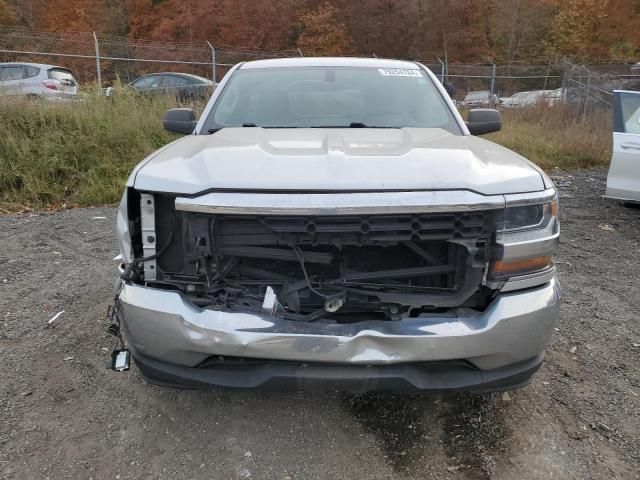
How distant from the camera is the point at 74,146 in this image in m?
6.92

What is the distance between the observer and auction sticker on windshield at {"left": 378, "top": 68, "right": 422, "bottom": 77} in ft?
12.3


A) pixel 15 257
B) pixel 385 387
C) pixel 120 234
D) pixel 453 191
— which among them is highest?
pixel 453 191

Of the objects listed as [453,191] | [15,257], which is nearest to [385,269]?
[453,191]

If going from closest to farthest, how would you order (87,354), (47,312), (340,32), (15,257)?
(87,354) → (47,312) → (15,257) → (340,32)

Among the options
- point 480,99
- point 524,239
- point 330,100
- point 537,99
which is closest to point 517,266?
point 524,239

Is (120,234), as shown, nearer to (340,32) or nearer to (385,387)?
(385,387)

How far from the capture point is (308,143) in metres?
2.50

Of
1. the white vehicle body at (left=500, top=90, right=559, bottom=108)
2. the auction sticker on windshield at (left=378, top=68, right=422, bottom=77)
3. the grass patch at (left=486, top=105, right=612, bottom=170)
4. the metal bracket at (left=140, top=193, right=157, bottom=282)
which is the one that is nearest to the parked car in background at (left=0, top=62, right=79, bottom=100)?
the auction sticker on windshield at (left=378, top=68, right=422, bottom=77)

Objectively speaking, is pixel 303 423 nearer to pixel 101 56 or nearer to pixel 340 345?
pixel 340 345

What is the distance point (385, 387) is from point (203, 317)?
2.50 feet

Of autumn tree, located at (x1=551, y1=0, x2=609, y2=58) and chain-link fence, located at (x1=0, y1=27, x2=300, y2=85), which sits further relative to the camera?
autumn tree, located at (x1=551, y1=0, x2=609, y2=58)

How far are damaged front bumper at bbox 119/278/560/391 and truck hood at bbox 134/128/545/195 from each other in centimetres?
46

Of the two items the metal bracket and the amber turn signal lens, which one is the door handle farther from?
the metal bracket

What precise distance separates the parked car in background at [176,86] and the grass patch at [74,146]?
2.52ft
